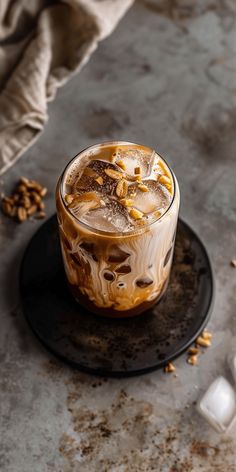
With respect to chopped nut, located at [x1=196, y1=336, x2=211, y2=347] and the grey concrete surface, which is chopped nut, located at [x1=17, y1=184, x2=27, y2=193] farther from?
chopped nut, located at [x1=196, y1=336, x2=211, y2=347]

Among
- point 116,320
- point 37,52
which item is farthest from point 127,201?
point 37,52

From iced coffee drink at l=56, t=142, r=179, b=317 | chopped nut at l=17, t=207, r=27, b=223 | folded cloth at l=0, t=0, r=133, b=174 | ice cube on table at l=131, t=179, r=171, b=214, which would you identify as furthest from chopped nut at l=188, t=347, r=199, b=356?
folded cloth at l=0, t=0, r=133, b=174

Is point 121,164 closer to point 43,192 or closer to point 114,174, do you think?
point 114,174

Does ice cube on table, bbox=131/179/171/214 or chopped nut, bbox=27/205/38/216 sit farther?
chopped nut, bbox=27/205/38/216

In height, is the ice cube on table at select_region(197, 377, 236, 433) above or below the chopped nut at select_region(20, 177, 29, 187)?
below

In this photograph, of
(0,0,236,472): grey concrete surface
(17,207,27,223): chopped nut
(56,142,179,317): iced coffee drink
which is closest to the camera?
(56,142,179,317): iced coffee drink

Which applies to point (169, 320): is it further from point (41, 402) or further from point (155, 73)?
point (155, 73)

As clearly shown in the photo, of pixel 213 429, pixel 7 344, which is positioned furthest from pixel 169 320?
pixel 7 344
